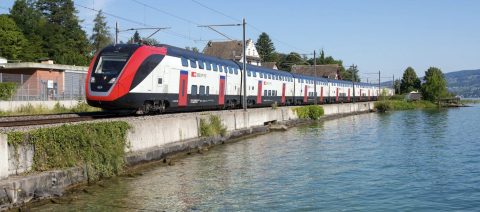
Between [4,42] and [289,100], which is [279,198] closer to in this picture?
[289,100]

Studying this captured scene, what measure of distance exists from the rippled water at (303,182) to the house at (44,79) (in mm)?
21777

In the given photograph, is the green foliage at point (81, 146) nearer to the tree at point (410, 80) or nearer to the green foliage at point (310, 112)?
the green foliage at point (310, 112)

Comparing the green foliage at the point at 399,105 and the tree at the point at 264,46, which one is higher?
the tree at the point at 264,46

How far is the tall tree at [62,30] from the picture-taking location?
3905 inches

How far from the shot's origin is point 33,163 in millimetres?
13703

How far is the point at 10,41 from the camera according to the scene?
89188 millimetres

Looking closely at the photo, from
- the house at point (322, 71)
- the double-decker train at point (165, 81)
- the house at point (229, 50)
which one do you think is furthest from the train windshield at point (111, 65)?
the house at point (322, 71)

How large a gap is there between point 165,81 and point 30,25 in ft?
284

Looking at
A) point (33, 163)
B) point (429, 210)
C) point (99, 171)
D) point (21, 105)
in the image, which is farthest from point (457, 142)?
point (21, 105)

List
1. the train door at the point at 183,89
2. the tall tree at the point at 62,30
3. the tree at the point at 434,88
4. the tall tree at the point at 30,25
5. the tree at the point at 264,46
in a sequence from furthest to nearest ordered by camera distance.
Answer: the tree at the point at 264,46, the tree at the point at 434,88, the tall tree at the point at 62,30, the tall tree at the point at 30,25, the train door at the point at 183,89

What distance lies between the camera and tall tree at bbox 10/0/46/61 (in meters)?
91.7

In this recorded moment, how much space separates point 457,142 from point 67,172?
23274 mm

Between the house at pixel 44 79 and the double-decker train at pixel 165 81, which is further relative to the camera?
the house at pixel 44 79

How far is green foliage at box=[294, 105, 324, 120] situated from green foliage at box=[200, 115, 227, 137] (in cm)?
1782
